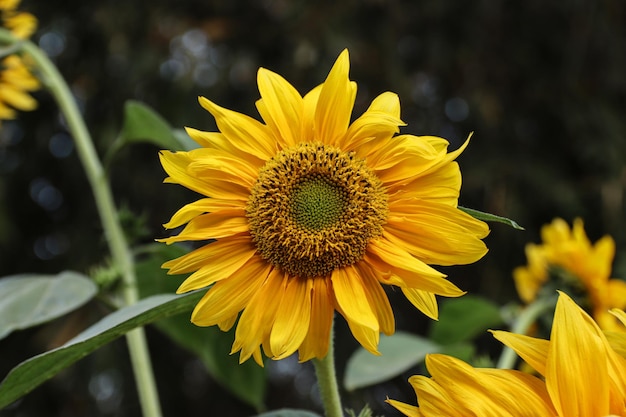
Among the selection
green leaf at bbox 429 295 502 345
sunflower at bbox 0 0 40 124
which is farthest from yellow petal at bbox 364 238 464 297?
sunflower at bbox 0 0 40 124

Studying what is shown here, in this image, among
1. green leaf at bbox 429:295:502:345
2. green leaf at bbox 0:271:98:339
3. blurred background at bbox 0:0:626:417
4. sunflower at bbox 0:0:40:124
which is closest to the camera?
green leaf at bbox 0:271:98:339

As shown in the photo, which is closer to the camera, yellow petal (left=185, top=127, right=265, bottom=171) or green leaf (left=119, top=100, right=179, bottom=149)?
yellow petal (left=185, top=127, right=265, bottom=171)

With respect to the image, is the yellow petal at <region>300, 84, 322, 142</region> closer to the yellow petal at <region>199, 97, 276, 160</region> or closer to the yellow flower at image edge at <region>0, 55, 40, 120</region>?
the yellow petal at <region>199, 97, 276, 160</region>

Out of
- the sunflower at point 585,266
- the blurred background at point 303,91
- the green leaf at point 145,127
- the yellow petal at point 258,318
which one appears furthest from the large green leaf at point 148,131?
the blurred background at point 303,91

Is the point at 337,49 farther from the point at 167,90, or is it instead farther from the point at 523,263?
the point at 523,263

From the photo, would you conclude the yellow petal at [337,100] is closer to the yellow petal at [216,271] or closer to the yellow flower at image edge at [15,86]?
the yellow petal at [216,271]

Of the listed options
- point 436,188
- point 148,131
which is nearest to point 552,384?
point 436,188

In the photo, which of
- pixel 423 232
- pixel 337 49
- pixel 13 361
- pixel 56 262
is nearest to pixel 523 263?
pixel 337 49
